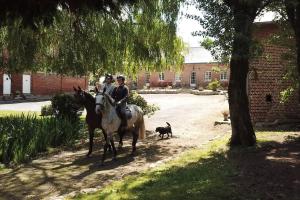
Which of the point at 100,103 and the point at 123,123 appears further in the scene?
the point at 123,123

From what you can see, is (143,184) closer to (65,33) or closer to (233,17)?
(233,17)

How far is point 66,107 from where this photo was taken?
1967 cm

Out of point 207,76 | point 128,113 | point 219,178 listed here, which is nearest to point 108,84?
point 128,113

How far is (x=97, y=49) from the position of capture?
18375 millimetres

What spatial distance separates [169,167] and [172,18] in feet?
32.0

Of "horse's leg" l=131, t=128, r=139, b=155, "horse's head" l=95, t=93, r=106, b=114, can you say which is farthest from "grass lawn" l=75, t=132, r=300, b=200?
"horse's head" l=95, t=93, r=106, b=114

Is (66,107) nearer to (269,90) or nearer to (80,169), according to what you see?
(80,169)

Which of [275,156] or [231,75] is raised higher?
[231,75]

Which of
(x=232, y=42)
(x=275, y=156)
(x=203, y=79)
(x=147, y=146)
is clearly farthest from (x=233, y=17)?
(x=203, y=79)

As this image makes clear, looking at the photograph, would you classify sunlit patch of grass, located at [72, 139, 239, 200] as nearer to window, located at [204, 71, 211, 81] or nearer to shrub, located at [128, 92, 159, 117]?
shrub, located at [128, 92, 159, 117]

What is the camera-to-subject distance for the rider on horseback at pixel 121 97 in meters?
14.0

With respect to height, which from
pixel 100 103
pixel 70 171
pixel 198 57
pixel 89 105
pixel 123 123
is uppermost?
pixel 198 57

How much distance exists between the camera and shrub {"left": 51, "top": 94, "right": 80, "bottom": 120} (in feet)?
64.4

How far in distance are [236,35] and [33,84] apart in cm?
3982
